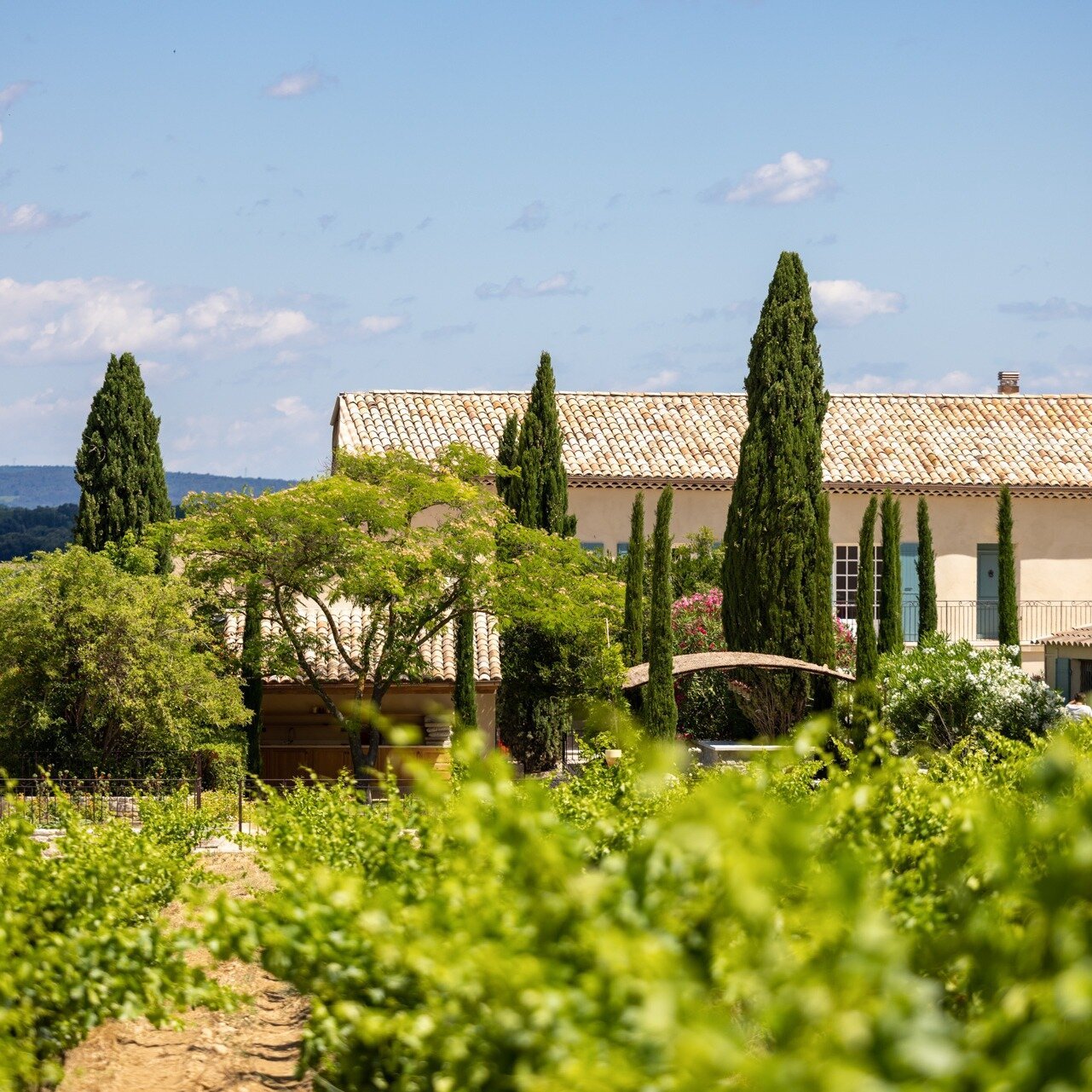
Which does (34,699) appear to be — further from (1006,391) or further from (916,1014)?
(1006,391)

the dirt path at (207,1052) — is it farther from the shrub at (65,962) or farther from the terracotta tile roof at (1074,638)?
the terracotta tile roof at (1074,638)

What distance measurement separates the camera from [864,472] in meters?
36.8

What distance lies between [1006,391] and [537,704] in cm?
2112

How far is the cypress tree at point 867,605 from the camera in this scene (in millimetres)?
27594

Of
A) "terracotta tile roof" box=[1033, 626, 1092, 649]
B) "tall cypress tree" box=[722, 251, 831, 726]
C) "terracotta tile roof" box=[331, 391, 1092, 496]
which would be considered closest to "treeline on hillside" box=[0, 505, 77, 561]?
"terracotta tile roof" box=[331, 391, 1092, 496]

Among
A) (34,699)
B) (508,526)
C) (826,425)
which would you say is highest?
(826,425)

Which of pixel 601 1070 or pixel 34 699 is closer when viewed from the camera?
pixel 601 1070

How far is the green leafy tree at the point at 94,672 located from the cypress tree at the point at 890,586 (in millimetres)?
13469

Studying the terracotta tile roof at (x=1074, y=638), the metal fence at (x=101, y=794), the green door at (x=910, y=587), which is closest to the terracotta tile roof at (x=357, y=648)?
the metal fence at (x=101, y=794)

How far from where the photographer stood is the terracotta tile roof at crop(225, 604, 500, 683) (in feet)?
86.5

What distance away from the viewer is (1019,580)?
37469 millimetres

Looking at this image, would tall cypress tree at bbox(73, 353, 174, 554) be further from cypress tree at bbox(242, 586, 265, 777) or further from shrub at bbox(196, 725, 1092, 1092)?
shrub at bbox(196, 725, 1092, 1092)

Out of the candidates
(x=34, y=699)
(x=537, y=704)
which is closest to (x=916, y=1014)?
(x=34, y=699)

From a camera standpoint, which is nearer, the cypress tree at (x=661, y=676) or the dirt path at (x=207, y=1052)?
the dirt path at (x=207, y=1052)
